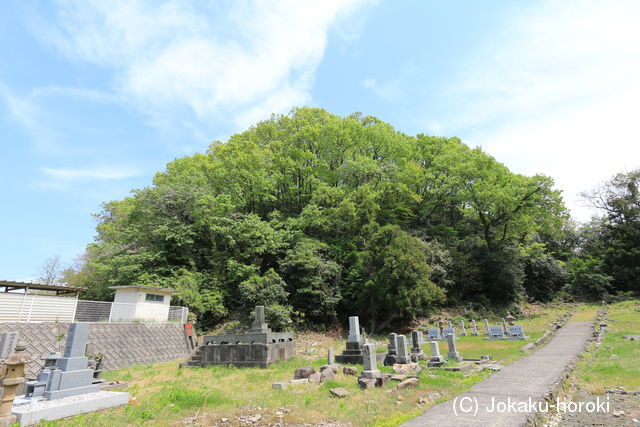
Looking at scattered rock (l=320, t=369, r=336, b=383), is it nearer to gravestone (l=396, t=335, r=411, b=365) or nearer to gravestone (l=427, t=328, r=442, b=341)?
gravestone (l=396, t=335, r=411, b=365)

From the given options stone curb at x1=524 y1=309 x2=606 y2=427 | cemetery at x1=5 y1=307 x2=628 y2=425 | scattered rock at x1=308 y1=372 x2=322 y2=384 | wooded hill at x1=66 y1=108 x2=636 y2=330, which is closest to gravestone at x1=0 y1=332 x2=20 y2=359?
cemetery at x1=5 y1=307 x2=628 y2=425

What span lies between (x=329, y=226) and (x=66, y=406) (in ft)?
69.4

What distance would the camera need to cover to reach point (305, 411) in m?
7.30

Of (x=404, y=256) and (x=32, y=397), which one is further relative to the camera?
(x=404, y=256)

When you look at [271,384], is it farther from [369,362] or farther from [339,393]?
[369,362]

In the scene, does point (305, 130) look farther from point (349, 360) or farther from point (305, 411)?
point (305, 411)

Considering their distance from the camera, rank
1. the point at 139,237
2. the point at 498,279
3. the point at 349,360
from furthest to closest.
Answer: the point at 498,279 → the point at 139,237 → the point at 349,360

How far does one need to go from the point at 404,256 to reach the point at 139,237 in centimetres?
2047

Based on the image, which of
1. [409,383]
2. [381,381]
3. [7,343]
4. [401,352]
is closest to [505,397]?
[409,383]

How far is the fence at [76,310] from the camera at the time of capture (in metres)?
13.4

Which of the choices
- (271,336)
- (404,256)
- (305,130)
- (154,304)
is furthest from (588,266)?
(154,304)

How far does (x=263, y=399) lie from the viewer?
8.50 m

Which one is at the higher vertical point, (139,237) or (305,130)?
(305,130)

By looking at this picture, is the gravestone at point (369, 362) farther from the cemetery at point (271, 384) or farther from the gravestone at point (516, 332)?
the gravestone at point (516, 332)
